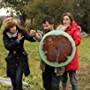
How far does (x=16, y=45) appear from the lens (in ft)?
21.3

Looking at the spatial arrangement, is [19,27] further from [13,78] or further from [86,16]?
[86,16]

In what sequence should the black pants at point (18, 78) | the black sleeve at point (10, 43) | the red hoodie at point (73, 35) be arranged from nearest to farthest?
the black sleeve at point (10, 43), the black pants at point (18, 78), the red hoodie at point (73, 35)

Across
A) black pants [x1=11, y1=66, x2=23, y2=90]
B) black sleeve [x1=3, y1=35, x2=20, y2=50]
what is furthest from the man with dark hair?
black sleeve [x1=3, y1=35, x2=20, y2=50]

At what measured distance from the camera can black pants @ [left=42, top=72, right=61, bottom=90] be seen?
6.72 metres

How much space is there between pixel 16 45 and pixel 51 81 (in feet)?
3.02

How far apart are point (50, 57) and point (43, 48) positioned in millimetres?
207

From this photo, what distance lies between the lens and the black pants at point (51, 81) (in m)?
6.72

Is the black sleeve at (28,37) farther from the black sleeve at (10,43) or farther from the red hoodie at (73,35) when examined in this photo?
the red hoodie at (73,35)

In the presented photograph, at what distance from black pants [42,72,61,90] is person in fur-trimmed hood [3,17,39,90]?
0.41 meters

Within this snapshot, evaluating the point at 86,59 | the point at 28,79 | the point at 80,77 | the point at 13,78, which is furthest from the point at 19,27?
the point at 86,59

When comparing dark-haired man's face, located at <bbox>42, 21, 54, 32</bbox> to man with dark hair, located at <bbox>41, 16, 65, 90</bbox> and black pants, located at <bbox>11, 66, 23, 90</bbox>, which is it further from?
black pants, located at <bbox>11, 66, 23, 90</bbox>

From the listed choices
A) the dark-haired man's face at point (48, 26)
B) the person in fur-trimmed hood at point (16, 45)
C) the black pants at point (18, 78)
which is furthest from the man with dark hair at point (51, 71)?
the black pants at point (18, 78)

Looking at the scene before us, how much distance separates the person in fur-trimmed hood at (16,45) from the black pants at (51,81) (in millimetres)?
410

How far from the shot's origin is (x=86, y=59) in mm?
14602
